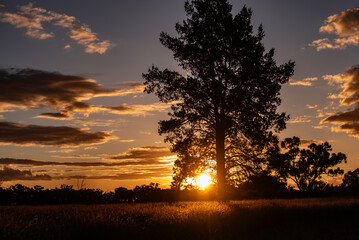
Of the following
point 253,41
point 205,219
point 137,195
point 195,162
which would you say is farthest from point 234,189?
point 205,219

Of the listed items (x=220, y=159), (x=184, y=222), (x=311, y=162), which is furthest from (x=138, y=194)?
(x=311, y=162)

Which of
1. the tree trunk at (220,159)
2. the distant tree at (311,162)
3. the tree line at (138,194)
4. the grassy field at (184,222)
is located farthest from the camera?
the distant tree at (311,162)

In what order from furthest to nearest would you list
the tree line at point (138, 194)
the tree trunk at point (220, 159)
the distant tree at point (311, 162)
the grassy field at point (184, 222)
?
the distant tree at point (311, 162)
the tree trunk at point (220, 159)
the tree line at point (138, 194)
the grassy field at point (184, 222)

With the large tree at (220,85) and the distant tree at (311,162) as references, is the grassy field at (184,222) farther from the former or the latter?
the distant tree at (311,162)

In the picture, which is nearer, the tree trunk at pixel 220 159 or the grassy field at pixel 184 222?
the grassy field at pixel 184 222

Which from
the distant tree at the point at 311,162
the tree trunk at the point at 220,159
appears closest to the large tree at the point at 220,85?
the tree trunk at the point at 220,159

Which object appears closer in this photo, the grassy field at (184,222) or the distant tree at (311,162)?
the grassy field at (184,222)

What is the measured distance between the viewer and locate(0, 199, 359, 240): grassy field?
8891 millimetres

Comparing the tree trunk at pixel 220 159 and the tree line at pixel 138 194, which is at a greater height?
the tree trunk at pixel 220 159

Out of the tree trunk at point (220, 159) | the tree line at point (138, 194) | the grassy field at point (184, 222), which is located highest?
the tree trunk at point (220, 159)

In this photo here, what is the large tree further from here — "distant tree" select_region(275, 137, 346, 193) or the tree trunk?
"distant tree" select_region(275, 137, 346, 193)

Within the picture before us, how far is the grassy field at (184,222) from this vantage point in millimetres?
8891

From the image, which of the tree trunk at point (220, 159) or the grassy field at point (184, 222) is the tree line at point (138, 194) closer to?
the tree trunk at point (220, 159)

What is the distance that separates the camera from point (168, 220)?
34.1 feet
